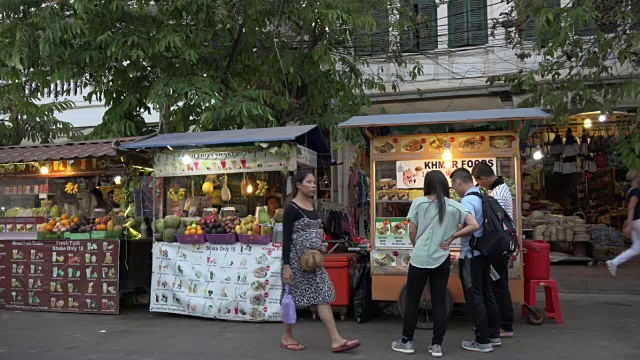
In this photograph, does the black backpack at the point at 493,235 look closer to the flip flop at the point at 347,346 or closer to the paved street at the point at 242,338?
the paved street at the point at 242,338

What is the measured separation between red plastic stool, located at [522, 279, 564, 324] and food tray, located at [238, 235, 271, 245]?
3.16 m

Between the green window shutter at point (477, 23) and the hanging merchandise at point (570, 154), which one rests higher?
the green window shutter at point (477, 23)

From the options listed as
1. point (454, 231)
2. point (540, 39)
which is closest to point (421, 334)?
point (454, 231)

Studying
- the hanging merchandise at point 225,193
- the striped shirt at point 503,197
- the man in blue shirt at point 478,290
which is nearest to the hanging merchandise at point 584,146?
the striped shirt at point 503,197

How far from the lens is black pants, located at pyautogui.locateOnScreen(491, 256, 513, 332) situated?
5.75 metres

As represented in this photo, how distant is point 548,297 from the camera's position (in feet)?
22.4

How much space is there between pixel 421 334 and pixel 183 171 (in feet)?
12.7

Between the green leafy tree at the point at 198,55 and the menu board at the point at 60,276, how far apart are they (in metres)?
2.33

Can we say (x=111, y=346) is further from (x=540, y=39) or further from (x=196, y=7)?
(x=540, y=39)

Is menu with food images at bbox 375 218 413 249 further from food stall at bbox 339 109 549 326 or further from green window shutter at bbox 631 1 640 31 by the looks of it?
green window shutter at bbox 631 1 640 31

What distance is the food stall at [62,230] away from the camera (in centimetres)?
781

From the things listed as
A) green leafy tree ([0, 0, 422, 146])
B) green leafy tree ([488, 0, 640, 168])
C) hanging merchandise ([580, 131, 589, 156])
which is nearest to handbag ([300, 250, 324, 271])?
green leafy tree ([0, 0, 422, 146])

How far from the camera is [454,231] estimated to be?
5.23 meters

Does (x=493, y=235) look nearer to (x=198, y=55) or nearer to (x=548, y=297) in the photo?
(x=548, y=297)
